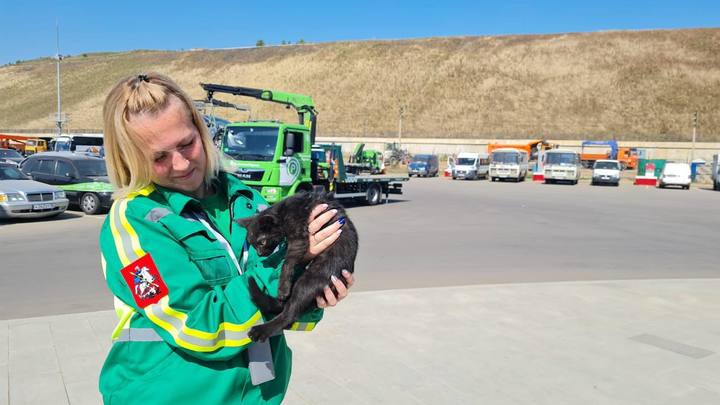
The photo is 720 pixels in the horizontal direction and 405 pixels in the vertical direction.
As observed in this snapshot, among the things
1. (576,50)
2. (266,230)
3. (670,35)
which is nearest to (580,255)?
(266,230)

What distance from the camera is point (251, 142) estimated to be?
16.4m

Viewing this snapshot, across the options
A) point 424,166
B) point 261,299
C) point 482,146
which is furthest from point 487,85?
point 261,299

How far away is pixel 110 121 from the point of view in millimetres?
1909

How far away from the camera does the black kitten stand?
1.89 metres

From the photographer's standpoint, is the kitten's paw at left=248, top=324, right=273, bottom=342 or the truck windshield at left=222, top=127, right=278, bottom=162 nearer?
the kitten's paw at left=248, top=324, right=273, bottom=342

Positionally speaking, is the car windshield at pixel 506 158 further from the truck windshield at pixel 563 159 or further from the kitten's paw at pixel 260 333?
the kitten's paw at pixel 260 333

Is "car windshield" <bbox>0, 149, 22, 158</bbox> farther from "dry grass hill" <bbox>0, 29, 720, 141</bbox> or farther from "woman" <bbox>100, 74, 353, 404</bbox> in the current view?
"dry grass hill" <bbox>0, 29, 720, 141</bbox>

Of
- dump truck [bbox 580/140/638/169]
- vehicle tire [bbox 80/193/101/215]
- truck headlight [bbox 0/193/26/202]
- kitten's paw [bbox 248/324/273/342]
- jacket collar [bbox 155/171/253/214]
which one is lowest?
vehicle tire [bbox 80/193/101/215]

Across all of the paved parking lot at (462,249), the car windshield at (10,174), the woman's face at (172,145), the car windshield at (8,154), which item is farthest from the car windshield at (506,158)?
the woman's face at (172,145)

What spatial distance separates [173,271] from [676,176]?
4089cm

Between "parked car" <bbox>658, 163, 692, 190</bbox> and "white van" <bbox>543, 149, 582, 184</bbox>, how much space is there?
5.53 meters

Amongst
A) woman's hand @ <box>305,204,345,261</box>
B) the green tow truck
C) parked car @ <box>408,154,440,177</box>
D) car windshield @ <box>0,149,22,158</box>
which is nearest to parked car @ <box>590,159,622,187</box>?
parked car @ <box>408,154,440,177</box>

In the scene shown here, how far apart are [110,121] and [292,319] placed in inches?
37.5

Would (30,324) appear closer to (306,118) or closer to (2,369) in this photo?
(2,369)
